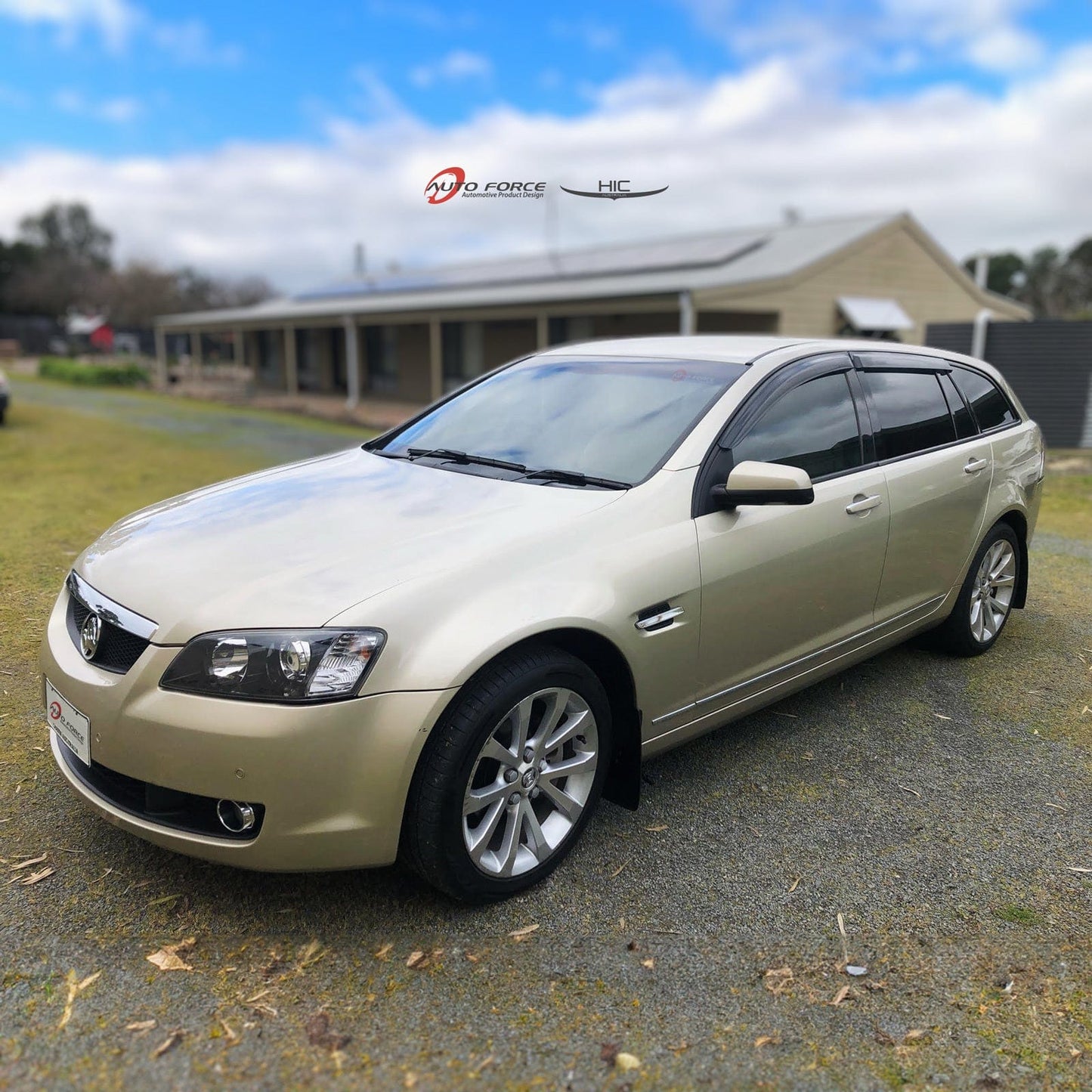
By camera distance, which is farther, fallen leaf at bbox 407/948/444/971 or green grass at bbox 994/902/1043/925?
green grass at bbox 994/902/1043/925

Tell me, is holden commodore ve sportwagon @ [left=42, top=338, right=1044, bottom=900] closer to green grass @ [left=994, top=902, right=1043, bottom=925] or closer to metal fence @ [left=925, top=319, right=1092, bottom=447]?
green grass @ [left=994, top=902, right=1043, bottom=925]

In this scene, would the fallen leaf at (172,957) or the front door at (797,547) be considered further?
the front door at (797,547)

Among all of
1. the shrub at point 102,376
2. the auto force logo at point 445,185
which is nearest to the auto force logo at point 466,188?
the auto force logo at point 445,185

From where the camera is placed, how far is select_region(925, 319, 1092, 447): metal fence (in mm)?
12742

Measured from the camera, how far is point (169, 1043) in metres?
2.28

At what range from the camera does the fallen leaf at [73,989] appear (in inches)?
92.9

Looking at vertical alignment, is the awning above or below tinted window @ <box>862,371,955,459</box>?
above

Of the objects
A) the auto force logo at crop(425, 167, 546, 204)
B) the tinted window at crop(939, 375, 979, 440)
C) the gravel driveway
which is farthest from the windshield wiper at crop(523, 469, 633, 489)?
the auto force logo at crop(425, 167, 546, 204)

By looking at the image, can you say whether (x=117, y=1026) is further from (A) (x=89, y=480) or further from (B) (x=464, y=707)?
(A) (x=89, y=480)

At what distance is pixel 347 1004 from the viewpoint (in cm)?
242

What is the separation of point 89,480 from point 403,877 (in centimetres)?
890

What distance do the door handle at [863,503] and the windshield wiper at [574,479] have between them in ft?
3.55

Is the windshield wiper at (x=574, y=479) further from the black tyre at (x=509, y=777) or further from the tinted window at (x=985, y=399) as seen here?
the tinted window at (x=985, y=399)

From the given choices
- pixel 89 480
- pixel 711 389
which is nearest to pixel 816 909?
pixel 711 389
